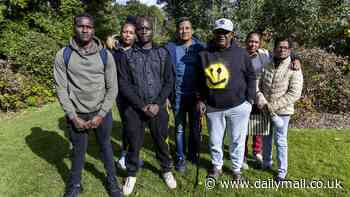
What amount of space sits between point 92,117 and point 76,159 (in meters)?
0.55

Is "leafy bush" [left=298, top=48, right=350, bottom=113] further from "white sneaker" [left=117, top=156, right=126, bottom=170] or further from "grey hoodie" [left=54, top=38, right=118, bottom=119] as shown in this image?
"grey hoodie" [left=54, top=38, right=118, bottom=119]

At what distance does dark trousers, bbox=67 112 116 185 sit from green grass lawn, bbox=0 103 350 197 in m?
0.37

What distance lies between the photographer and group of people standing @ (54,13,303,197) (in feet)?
11.7

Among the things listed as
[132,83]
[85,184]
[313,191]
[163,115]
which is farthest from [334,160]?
[85,184]

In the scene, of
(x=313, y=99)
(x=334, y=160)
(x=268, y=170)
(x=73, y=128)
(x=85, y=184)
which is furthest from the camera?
Result: (x=313, y=99)

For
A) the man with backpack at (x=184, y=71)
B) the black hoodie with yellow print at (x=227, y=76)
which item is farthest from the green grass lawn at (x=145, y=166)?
the black hoodie with yellow print at (x=227, y=76)

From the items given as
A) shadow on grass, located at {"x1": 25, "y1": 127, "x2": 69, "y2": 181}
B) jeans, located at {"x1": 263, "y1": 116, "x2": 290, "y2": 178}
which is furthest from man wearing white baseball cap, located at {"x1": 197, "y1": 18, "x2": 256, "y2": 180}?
shadow on grass, located at {"x1": 25, "y1": 127, "x2": 69, "y2": 181}

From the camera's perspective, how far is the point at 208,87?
3939 millimetres

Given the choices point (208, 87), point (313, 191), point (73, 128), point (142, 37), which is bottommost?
point (313, 191)

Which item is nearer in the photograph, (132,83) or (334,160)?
(132,83)

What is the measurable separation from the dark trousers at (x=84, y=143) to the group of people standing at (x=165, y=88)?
11 millimetres

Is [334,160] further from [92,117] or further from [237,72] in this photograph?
[92,117]

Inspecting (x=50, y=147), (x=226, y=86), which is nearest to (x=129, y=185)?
(x=226, y=86)

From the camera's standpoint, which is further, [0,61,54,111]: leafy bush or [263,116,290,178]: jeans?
[0,61,54,111]: leafy bush
